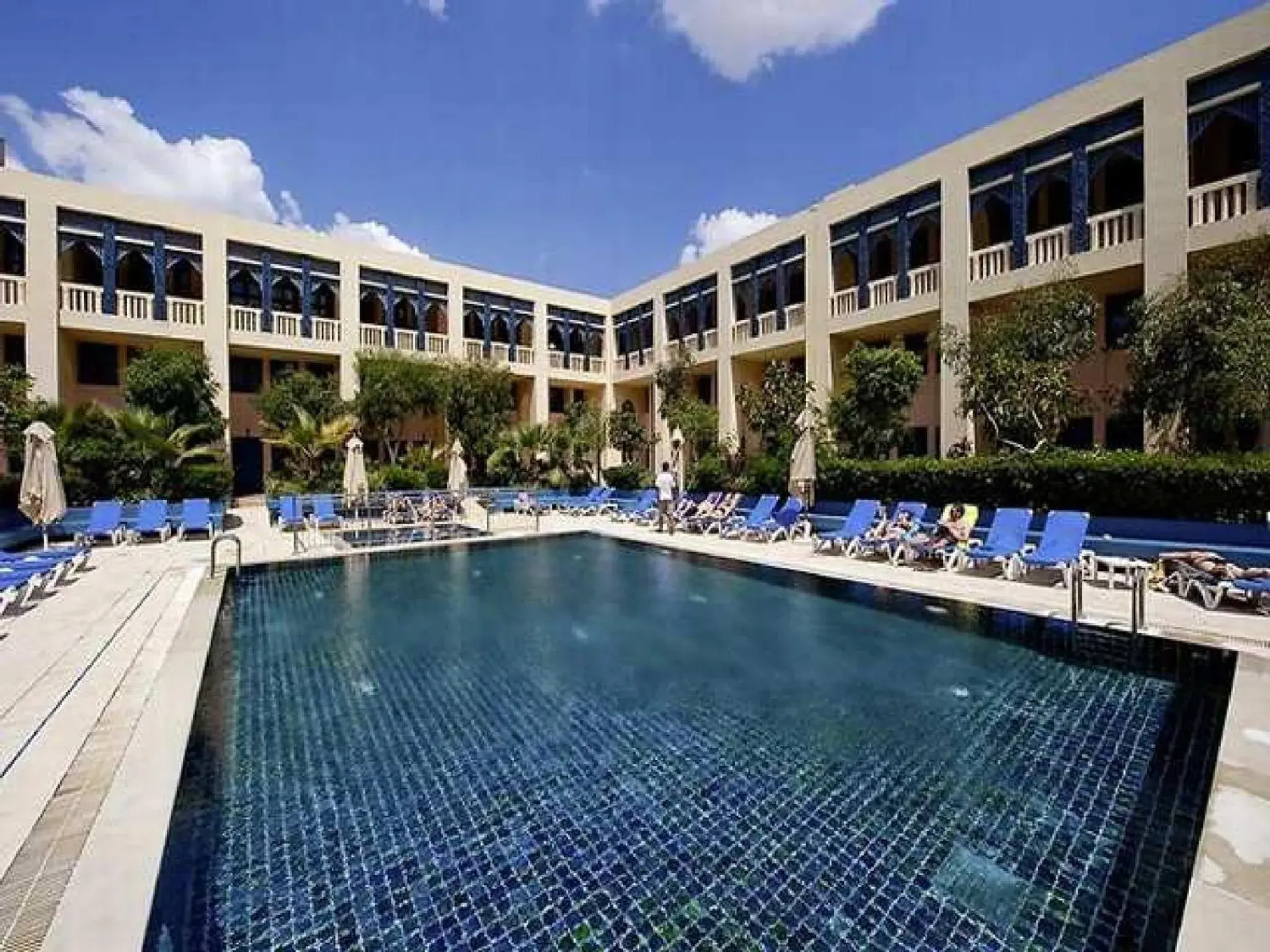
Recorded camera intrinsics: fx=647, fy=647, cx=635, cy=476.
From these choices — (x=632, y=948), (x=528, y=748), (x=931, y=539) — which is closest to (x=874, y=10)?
(x=931, y=539)

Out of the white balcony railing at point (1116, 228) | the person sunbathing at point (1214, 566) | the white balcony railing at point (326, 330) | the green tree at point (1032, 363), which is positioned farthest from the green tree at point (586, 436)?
the person sunbathing at point (1214, 566)

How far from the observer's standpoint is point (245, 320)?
22.5 metres

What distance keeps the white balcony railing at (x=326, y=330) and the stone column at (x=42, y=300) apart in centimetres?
717

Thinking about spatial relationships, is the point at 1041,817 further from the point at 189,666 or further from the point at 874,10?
the point at 874,10

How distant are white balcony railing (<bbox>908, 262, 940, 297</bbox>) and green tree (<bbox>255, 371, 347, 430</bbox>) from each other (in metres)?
18.7

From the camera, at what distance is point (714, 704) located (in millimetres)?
5574

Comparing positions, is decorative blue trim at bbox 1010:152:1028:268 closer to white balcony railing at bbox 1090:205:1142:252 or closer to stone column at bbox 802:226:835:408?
white balcony railing at bbox 1090:205:1142:252

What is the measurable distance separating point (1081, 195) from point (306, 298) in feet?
77.4

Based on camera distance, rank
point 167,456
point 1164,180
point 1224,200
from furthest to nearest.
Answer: point 167,456
point 1164,180
point 1224,200

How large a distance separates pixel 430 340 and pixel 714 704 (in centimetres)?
2413

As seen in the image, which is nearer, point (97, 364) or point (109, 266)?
point (109, 266)

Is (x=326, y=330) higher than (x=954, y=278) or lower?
higher

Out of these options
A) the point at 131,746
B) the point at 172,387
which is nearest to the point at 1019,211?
the point at 131,746

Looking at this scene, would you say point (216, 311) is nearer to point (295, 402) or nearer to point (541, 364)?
point (295, 402)
